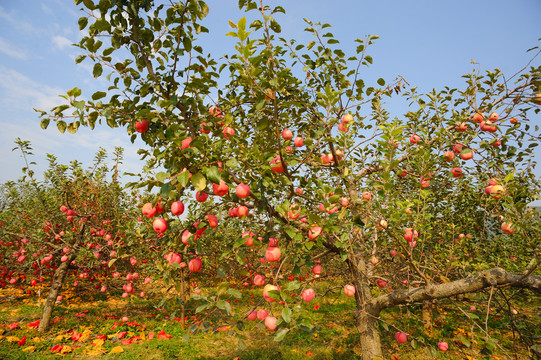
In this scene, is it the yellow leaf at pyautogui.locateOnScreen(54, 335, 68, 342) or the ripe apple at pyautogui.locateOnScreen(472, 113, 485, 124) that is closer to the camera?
the ripe apple at pyautogui.locateOnScreen(472, 113, 485, 124)

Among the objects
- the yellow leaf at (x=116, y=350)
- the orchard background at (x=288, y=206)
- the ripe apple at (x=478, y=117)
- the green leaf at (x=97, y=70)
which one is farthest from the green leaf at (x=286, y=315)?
the yellow leaf at (x=116, y=350)

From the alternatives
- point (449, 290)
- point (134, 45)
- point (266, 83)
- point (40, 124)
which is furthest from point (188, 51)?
point (449, 290)

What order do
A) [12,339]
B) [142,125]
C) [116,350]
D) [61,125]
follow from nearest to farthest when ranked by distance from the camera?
[61,125] < [142,125] < [116,350] < [12,339]

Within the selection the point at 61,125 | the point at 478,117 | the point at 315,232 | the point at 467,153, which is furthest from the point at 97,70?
the point at 478,117

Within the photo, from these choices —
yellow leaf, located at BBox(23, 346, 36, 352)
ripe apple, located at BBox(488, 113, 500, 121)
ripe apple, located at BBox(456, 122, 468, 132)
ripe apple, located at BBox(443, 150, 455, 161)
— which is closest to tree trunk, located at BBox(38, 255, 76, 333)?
yellow leaf, located at BBox(23, 346, 36, 352)

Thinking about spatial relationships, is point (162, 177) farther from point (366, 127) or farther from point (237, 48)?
point (366, 127)

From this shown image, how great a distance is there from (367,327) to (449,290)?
1.29 metres

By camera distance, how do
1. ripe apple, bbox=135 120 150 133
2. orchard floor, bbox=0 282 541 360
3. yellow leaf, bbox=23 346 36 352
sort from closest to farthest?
ripe apple, bbox=135 120 150 133 → yellow leaf, bbox=23 346 36 352 → orchard floor, bbox=0 282 541 360

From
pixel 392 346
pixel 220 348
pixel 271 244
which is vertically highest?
pixel 271 244

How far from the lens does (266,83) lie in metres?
1.88

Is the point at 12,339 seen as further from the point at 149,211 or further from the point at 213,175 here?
the point at 213,175

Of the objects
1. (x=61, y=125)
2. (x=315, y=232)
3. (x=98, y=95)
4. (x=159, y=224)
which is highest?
(x=98, y=95)

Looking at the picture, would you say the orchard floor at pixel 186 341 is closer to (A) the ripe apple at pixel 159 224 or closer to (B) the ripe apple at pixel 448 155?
(B) the ripe apple at pixel 448 155

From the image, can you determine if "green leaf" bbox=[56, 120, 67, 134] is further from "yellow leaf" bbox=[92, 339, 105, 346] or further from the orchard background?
"yellow leaf" bbox=[92, 339, 105, 346]
